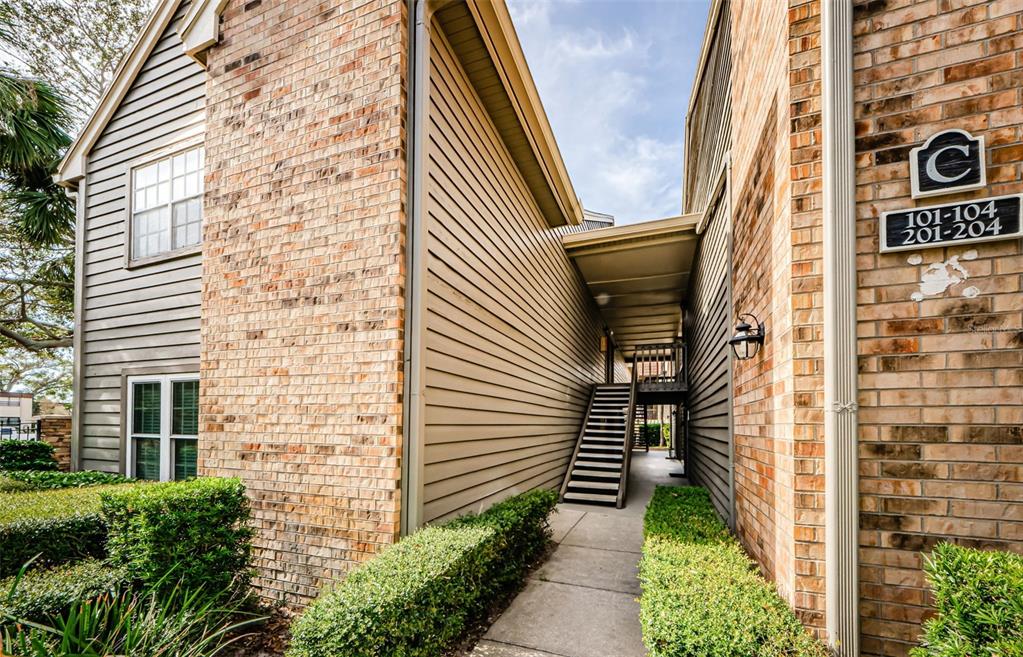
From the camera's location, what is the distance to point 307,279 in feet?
13.3

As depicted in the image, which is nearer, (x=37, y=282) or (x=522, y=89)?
(x=522, y=89)

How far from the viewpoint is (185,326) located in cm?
552

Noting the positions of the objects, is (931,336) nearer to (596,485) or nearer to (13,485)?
(596,485)

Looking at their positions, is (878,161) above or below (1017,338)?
above

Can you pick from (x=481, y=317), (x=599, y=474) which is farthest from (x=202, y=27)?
(x=599, y=474)

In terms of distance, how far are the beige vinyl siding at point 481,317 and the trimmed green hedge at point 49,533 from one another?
9.05 feet

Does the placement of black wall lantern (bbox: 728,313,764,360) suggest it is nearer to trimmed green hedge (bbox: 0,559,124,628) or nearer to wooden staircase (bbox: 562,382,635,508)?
trimmed green hedge (bbox: 0,559,124,628)

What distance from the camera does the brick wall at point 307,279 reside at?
12.2ft

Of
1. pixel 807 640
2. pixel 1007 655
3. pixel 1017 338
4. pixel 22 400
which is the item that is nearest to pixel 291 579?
pixel 807 640

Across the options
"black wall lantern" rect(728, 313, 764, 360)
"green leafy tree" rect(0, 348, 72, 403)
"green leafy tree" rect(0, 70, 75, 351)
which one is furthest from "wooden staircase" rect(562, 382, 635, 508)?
"green leafy tree" rect(0, 348, 72, 403)

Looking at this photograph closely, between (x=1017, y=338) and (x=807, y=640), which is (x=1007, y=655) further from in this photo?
(x=1017, y=338)

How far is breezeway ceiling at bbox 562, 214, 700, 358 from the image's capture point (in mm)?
7746

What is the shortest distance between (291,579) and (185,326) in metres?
3.30

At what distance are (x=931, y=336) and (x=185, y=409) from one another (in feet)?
21.7
